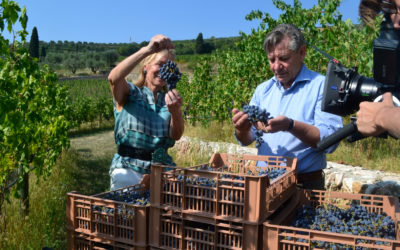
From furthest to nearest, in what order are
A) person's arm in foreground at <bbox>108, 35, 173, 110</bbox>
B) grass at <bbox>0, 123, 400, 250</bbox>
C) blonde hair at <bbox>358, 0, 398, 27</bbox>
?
grass at <bbox>0, 123, 400, 250</bbox> → person's arm in foreground at <bbox>108, 35, 173, 110</bbox> → blonde hair at <bbox>358, 0, 398, 27</bbox>

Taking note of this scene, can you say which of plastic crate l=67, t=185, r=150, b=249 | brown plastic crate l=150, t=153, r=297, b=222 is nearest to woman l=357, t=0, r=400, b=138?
brown plastic crate l=150, t=153, r=297, b=222

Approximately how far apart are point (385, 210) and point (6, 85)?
2358 mm

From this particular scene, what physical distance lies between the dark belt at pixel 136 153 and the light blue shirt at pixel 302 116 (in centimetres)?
77

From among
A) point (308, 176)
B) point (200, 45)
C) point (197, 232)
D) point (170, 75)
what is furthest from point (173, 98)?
point (200, 45)

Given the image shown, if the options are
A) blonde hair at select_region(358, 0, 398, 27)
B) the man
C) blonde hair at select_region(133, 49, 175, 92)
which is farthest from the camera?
blonde hair at select_region(133, 49, 175, 92)

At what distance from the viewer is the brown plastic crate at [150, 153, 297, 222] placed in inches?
61.4

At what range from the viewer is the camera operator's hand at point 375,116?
128 centimetres

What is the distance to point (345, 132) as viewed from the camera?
1.40m

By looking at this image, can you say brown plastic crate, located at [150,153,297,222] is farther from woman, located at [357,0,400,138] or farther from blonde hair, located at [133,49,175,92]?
blonde hair, located at [133,49,175,92]

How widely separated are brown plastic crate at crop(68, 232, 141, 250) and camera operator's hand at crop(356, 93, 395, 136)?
1.16 m

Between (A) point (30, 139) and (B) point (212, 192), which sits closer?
(B) point (212, 192)

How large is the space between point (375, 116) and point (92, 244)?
1.45m

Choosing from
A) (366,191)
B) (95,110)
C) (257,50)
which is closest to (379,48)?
(366,191)

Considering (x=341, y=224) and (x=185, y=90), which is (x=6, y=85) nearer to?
(x=341, y=224)
